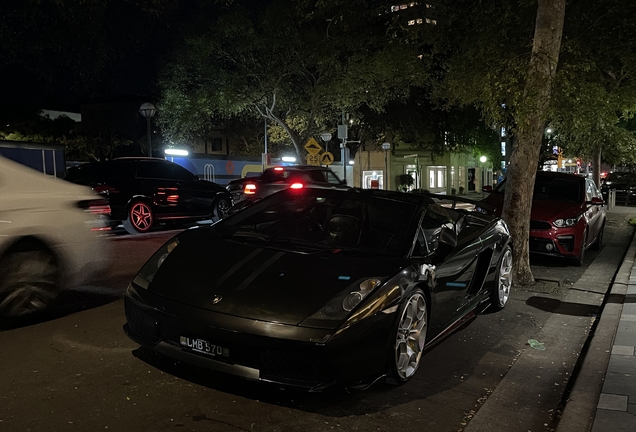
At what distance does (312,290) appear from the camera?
3695 millimetres

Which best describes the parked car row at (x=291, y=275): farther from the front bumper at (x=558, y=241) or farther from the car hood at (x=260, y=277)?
the front bumper at (x=558, y=241)

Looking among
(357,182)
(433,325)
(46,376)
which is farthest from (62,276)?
(357,182)

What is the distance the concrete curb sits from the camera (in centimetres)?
369

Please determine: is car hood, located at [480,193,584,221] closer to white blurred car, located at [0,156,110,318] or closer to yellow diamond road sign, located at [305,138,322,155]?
white blurred car, located at [0,156,110,318]

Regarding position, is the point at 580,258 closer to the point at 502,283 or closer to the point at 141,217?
the point at 502,283

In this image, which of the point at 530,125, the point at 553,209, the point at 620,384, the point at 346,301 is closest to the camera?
the point at 346,301

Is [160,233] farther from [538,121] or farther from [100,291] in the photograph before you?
[538,121]

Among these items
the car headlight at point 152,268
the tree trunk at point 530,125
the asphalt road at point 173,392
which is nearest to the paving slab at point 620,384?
the asphalt road at point 173,392

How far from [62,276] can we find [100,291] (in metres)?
1.20

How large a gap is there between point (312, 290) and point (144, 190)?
8.93 m

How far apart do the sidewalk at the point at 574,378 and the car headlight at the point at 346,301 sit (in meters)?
1.08

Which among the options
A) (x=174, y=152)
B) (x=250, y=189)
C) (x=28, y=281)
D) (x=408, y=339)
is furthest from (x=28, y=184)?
(x=174, y=152)

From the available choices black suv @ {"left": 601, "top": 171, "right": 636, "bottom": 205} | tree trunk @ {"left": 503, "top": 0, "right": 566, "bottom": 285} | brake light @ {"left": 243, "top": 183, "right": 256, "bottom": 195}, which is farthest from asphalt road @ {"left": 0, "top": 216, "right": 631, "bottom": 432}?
black suv @ {"left": 601, "top": 171, "right": 636, "bottom": 205}

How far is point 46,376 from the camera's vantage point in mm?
3930
